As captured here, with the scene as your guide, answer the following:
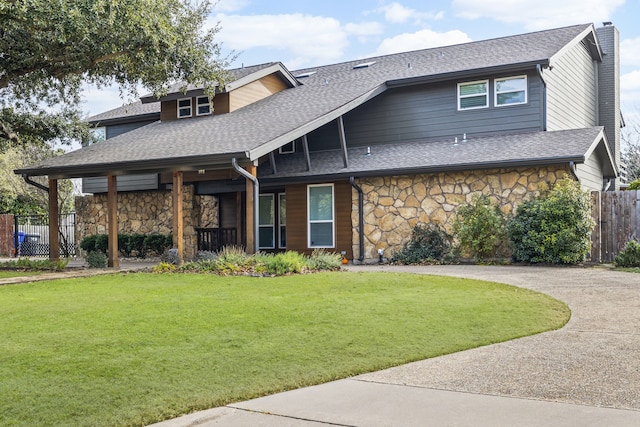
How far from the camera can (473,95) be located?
19344 mm

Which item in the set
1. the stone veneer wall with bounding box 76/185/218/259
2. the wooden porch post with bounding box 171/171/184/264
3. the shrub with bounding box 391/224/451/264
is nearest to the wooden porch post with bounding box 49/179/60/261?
the wooden porch post with bounding box 171/171/184/264

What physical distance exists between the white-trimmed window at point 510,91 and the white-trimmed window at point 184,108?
1009 centimetres

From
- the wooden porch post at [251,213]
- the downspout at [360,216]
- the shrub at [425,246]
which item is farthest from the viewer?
the downspout at [360,216]

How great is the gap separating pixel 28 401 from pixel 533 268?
11995 millimetres

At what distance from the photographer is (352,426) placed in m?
4.43

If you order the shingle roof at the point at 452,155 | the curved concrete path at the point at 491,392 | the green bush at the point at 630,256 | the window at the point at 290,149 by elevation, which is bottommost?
the curved concrete path at the point at 491,392

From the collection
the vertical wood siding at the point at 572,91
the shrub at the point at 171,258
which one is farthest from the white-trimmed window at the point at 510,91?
the shrub at the point at 171,258

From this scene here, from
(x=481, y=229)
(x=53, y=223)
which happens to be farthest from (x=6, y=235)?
(x=481, y=229)

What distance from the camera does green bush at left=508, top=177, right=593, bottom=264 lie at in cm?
1506

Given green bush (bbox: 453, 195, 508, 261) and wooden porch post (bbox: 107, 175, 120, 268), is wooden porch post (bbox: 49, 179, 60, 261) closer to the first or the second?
wooden porch post (bbox: 107, 175, 120, 268)

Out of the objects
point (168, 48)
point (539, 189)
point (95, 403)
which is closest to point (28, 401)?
point (95, 403)

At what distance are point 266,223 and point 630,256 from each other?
1107 centimetres

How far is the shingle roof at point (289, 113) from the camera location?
1645cm

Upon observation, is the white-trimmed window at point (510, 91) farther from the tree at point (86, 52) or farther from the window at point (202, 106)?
the window at point (202, 106)
